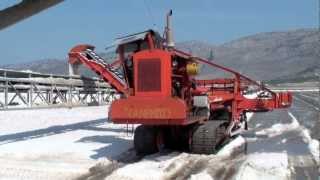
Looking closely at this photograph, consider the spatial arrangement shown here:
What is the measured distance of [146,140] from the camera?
43.2 ft

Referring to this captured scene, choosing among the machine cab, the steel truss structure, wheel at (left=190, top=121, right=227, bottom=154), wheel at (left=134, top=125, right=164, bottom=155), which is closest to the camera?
the machine cab

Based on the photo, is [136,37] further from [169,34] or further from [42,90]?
[42,90]

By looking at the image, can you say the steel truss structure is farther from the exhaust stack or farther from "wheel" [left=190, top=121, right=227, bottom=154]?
"wheel" [left=190, top=121, right=227, bottom=154]

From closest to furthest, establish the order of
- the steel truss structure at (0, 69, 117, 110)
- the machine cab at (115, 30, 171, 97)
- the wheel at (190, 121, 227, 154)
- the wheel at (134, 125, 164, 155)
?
the machine cab at (115, 30, 171, 97) < the wheel at (134, 125, 164, 155) < the wheel at (190, 121, 227, 154) < the steel truss structure at (0, 69, 117, 110)

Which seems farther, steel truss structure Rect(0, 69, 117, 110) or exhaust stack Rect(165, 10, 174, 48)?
steel truss structure Rect(0, 69, 117, 110)

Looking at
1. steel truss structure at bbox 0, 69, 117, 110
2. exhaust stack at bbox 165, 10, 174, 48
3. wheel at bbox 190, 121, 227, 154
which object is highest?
exhaust stack at bbox 165, 10, 174, 48

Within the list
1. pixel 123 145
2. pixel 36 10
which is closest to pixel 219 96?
pixel 123 145

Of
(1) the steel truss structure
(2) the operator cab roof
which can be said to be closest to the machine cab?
(2) the operator cab roof

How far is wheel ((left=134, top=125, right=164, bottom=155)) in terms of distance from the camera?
1316 cm

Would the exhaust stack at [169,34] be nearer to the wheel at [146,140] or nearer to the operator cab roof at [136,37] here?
the operator cab roof at [136,37]

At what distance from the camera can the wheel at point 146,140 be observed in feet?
43.2

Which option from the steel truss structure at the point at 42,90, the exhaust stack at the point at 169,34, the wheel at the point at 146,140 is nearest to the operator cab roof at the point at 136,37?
the exhaust stack at the point at 169,34

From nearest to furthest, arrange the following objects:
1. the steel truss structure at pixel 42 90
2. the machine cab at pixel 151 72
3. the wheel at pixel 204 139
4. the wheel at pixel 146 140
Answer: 1. the machine cab at pixel 151 72
2. the wheel at pixel 146 140
3. the wheel at pixel 204 139
4. the steel truss structure at pixel 42 90

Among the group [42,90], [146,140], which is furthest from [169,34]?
[42,90]
